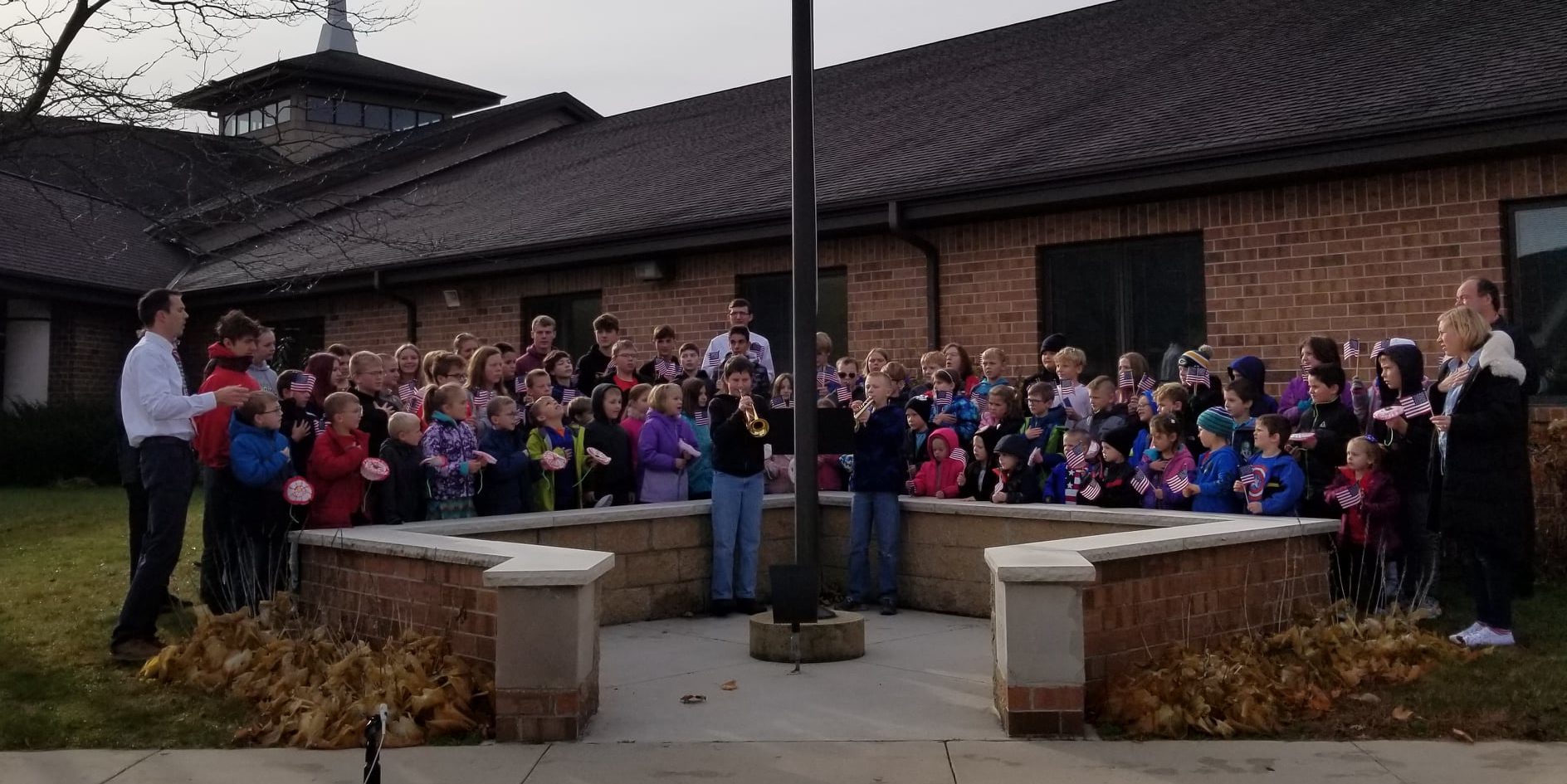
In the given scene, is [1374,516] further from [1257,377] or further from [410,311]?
[410,311]

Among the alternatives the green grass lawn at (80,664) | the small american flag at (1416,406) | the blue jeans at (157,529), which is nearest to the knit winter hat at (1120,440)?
the small american flag at (1416,406)

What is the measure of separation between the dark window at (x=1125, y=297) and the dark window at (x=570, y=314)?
19.4 feet

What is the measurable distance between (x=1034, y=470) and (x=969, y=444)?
0.68 meters

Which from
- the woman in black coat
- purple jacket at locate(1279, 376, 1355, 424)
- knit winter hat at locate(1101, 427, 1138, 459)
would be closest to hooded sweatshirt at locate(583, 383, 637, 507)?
knit winter hat at locate(1101, 427, 1138, 459)

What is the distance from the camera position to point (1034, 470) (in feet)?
29.0

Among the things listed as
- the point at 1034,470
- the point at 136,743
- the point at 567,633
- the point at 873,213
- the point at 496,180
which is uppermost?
the point at 496,180

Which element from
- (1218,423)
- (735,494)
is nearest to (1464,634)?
(1218,423)

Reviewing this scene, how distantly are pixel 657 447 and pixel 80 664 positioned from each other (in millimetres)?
3783

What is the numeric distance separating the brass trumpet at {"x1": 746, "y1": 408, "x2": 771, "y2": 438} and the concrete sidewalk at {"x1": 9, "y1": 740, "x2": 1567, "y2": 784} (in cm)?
295

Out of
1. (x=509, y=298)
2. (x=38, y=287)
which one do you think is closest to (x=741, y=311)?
(x=509, y=298)

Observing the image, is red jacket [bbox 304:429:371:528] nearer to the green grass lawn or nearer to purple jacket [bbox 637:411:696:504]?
the green grass lawn

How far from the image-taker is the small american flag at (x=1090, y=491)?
8.41 m

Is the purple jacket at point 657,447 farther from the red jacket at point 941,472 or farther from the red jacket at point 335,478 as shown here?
the red jacket at point 335,478

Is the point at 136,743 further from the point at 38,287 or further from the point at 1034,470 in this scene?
Answer: the point at 38,287
